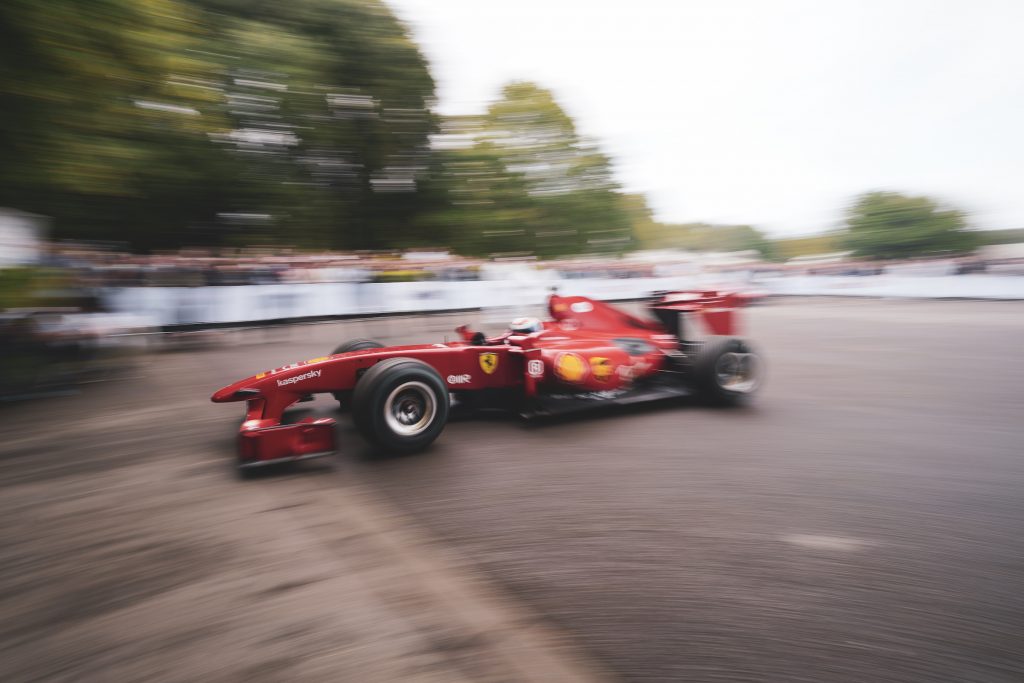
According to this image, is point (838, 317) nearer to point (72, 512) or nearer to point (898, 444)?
point (898, 444)

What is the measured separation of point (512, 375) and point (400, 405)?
1.04m

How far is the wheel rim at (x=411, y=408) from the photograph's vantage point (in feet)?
11.5

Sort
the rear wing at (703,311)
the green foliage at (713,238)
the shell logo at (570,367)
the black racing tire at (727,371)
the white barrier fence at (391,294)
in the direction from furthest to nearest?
the green foliage at (713,238), the white barrier fence at (391,294), the rear wing at (703,311), the black racing tire at (727,371), the shell logo at (570,367)

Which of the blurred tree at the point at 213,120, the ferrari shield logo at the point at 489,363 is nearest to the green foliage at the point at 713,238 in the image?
the blurred tree at the point at 213,120

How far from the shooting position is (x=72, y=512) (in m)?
2.76

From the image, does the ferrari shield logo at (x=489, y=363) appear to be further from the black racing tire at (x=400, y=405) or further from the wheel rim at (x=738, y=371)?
the wheel rim at (x=738, y=371)

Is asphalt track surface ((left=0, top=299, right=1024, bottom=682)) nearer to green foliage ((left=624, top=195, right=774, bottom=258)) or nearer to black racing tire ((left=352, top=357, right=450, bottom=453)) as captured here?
black racing tire ((left=352, top=357, right=450, bottom=453))

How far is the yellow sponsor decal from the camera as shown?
14.4 feet

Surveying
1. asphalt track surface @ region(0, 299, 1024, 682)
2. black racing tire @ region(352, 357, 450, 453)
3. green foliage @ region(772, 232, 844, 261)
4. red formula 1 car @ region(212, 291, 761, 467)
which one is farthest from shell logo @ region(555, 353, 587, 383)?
green foliage @ region(772, 232, 844, 261)

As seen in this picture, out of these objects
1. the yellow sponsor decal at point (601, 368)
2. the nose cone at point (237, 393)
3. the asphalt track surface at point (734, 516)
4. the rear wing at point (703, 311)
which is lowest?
the asphalt track surface at point (734, 516)

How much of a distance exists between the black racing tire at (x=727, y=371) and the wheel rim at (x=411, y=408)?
2500 millimetres

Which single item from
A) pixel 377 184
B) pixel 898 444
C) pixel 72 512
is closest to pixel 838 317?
pixel 898 444

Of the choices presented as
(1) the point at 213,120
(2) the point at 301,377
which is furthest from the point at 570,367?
(1) the point at 213,120

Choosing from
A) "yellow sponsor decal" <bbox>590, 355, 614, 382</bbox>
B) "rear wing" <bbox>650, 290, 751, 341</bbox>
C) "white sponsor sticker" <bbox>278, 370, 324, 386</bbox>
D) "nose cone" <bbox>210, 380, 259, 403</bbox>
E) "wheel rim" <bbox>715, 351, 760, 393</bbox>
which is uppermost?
"rear wing" <bbox>650, 290, 751, 341</bbox>
